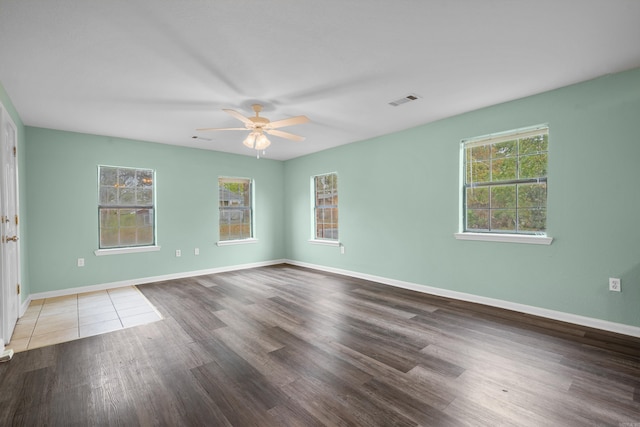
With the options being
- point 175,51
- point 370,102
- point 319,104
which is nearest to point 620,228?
point 370,102

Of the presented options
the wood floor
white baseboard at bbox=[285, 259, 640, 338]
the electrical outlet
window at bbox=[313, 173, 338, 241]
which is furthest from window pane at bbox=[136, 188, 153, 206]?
the electrical outlet

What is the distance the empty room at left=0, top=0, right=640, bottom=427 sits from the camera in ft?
6.29

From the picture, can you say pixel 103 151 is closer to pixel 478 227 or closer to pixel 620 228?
pixel 478 227

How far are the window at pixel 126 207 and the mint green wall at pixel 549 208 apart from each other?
3651 mm

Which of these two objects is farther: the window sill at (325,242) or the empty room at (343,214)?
the window sill at (325,242)

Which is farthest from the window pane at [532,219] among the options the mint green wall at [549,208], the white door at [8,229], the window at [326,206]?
the white door at [8,229]

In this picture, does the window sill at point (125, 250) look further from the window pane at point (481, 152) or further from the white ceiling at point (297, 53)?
the window pane at point (481, 152)

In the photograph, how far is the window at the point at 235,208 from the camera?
6.07 metres

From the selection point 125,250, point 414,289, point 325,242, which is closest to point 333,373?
point 414,289

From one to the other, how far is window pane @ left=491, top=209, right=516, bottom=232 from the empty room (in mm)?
24

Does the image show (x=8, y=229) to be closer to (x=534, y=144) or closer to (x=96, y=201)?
(x=96, y=201)

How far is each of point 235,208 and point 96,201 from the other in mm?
2357

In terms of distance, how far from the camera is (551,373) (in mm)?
2164

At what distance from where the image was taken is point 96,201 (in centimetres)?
470
